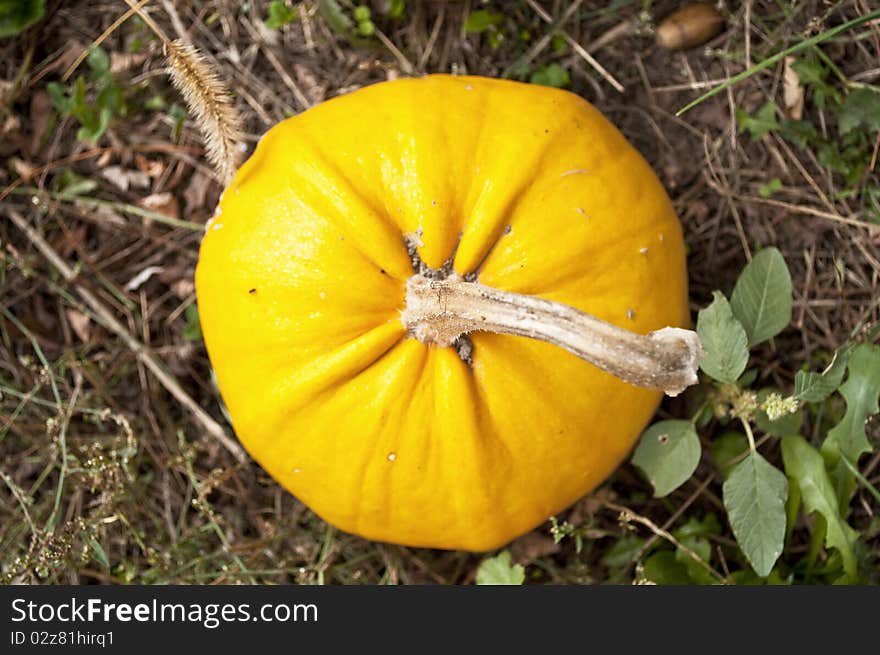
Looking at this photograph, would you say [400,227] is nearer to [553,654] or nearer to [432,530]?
[432,530]

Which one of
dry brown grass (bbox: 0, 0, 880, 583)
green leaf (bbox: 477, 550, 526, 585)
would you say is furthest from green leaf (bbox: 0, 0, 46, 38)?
green leaf (bbox: 477, 550, 526, 585)

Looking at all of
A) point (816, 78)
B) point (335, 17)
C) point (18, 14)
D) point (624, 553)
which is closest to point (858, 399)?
point (624, 553)

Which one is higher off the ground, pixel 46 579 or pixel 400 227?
pixel 400 227

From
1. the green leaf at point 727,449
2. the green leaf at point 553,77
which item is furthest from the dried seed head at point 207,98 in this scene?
the green leaf at point 727,449

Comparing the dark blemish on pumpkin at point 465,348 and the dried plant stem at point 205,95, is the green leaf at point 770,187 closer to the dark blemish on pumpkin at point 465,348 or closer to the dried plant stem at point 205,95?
the dark blemish on pumpkin at point 465,348

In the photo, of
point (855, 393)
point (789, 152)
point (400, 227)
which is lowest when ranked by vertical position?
point (855, 393)

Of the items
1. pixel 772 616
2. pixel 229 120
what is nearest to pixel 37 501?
pixel 229 120

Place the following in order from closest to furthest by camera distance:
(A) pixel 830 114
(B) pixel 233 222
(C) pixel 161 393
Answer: (B) pixel 233 222, (A) pixel 830 114, (C) pixel 161 393

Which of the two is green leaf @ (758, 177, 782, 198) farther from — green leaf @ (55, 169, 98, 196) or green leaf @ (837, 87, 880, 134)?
green leaf @ (55, 169, 98, 196)
